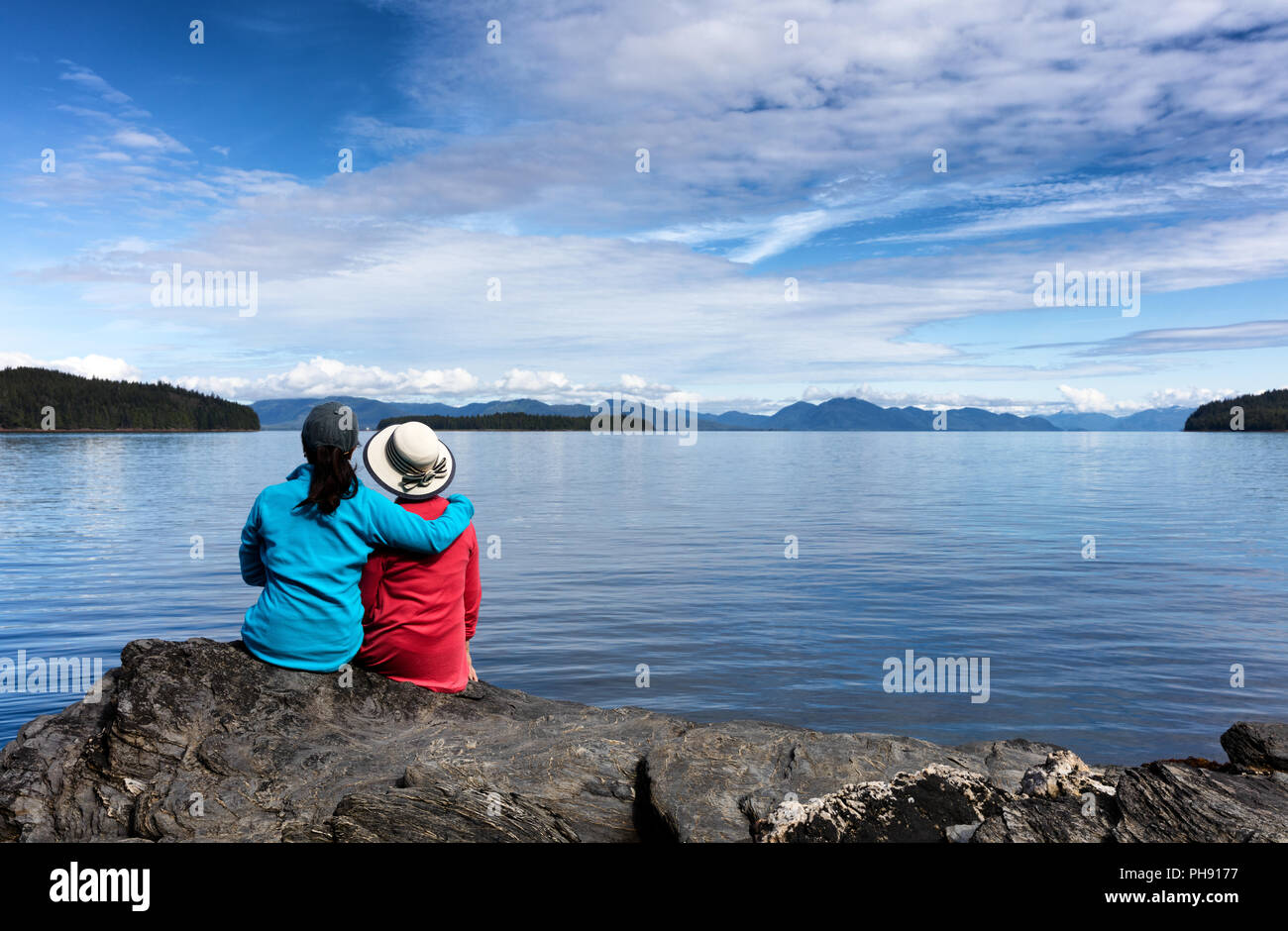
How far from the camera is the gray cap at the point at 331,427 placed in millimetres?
6465

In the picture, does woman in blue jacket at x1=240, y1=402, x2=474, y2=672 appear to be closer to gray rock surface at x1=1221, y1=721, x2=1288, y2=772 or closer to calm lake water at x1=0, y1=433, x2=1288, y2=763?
gray rock surface at x1=1221, y1=721, x2=1288, y2=772

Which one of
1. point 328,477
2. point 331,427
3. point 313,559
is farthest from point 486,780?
point 331,427

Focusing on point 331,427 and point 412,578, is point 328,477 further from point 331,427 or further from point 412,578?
point 412,578

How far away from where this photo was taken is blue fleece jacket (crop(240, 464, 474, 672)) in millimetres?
6613

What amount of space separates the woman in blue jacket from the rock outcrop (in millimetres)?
300

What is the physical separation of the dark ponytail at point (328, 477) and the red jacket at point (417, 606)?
0.79 meters

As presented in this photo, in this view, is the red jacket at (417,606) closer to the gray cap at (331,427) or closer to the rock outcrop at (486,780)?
the rock outcrop at (486,780)

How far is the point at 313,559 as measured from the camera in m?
6.66

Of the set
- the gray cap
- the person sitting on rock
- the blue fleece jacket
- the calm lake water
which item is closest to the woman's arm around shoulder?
the blue fleece jacket

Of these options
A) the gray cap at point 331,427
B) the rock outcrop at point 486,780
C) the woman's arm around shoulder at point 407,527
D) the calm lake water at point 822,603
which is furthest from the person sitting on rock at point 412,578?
the calm lake water at point 822,603

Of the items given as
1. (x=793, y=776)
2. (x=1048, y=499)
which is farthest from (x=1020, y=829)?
(x=1048, y=499)

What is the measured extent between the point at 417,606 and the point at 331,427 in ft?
5.86

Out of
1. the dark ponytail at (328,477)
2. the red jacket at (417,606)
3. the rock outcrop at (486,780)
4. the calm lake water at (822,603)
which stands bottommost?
the calm lake water at (822,603)

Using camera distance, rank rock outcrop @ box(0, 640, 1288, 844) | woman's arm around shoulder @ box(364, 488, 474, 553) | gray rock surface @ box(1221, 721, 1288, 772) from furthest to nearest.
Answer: woman's arm around shoulder @ box(364, 488, 474, 553), gray rock surface @ box(1221, 721, 1288, 772), rock outcrop @ box(0, 640, 1288, 844)
